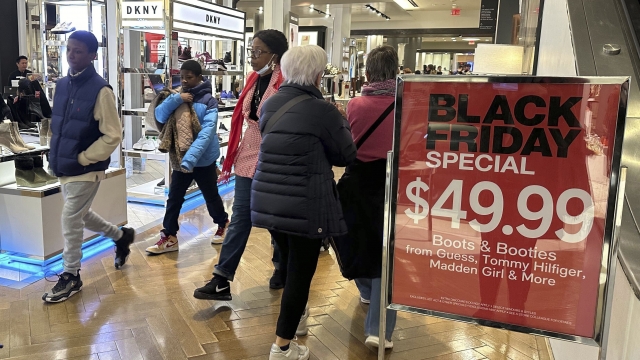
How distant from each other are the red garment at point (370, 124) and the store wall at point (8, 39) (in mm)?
10984

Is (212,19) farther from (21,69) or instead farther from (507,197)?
(21,69)

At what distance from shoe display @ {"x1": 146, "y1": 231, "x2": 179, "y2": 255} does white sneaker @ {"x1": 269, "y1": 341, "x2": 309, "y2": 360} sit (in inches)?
70.4

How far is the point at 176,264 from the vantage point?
384 centimetres

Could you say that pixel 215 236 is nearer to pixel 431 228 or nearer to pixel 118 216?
pixel 118 216

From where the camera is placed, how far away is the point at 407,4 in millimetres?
15883

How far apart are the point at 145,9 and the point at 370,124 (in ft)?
10.8

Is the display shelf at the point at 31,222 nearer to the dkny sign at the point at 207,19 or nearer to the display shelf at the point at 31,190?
the display shelf at the point at 31,190

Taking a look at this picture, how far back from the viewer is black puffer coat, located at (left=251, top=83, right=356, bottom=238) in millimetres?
2219

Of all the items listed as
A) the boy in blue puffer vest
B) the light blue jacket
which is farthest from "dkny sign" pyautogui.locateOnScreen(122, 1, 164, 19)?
the light blue jacket

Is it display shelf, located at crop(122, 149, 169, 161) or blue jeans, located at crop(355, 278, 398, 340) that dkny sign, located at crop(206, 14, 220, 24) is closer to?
display shelf, located at crop(122, 149, 169, 161)

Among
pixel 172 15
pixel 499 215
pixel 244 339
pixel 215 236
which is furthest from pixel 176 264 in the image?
pixel 499 215

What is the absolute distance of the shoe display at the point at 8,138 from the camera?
12.5 feet

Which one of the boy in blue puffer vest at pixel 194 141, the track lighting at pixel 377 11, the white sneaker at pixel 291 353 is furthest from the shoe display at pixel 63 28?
the track lighting at pixel 377 11

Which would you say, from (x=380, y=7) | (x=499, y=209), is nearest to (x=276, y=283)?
(x=499, y=209)
